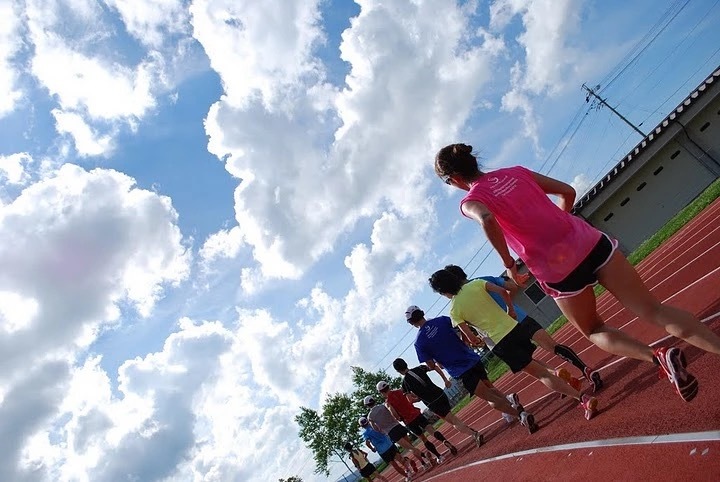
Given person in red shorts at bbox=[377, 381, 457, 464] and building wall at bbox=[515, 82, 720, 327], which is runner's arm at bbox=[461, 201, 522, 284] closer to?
person in red shorts at bbox=[377, 381, 457, 464]

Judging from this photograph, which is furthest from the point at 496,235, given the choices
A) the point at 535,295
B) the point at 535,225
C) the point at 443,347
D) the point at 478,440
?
the point at 535,295

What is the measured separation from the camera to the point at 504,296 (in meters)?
5.63

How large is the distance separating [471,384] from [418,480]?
16.7ft

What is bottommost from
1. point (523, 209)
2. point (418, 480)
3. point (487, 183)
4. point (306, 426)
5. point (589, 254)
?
point (418, 480)

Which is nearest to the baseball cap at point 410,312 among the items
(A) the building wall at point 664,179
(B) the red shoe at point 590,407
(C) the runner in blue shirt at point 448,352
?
(C) the runner in blue shirt at point 448,352

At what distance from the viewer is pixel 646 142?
2869cm

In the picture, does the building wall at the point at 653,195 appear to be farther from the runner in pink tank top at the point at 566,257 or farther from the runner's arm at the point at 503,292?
the runner in pink tank top at the point at 566,257

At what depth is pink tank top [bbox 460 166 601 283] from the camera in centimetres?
286

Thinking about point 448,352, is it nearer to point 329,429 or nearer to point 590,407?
point 590,407

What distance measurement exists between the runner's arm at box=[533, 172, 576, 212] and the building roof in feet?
94.3

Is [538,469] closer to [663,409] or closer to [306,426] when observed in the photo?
[663,409]

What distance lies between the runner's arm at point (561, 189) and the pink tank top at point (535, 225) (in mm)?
152

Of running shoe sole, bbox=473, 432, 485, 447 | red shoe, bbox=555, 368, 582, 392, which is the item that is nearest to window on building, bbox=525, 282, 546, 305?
running shoe sole, bbox=473, 432, 485, 447

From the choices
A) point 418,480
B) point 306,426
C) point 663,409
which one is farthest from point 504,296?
point 306,426
